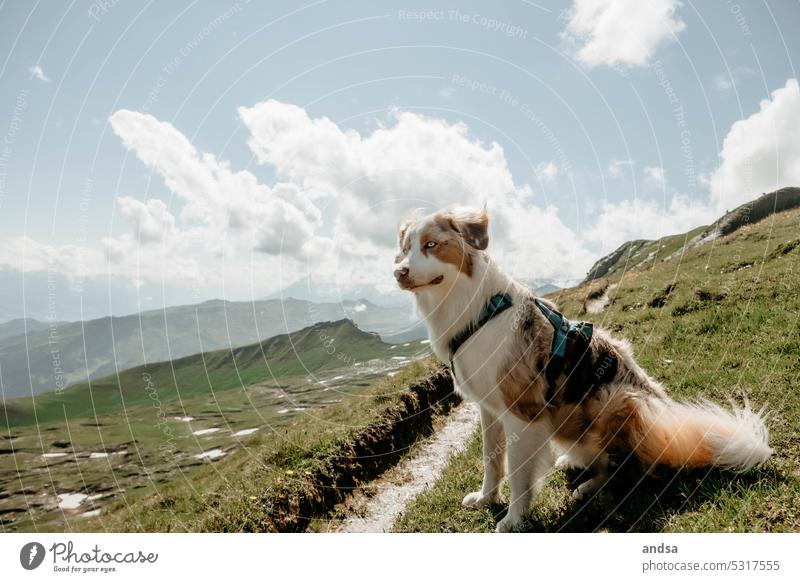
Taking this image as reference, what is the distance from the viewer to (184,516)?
8664mm

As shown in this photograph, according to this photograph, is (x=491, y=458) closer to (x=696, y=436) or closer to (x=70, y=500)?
(x=696, y=436)

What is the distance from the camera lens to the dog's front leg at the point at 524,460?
17.2 ft

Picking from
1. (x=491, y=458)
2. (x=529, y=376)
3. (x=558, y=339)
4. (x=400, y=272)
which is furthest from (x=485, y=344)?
(x=491, y=458)

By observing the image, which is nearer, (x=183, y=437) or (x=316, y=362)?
(x=183, y=437)

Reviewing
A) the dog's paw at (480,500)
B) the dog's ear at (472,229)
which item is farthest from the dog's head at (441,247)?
the dog's paw at (480,500)

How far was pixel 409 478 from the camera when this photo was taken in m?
9.42

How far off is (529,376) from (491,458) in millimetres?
1592

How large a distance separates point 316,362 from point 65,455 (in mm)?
93844

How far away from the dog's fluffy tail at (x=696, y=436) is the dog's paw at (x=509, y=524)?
64.3 inches

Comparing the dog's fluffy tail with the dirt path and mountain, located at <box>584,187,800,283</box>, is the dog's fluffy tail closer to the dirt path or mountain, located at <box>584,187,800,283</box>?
the dirt path

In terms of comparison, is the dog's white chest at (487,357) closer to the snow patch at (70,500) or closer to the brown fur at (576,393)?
the brown fur at (576,393)
